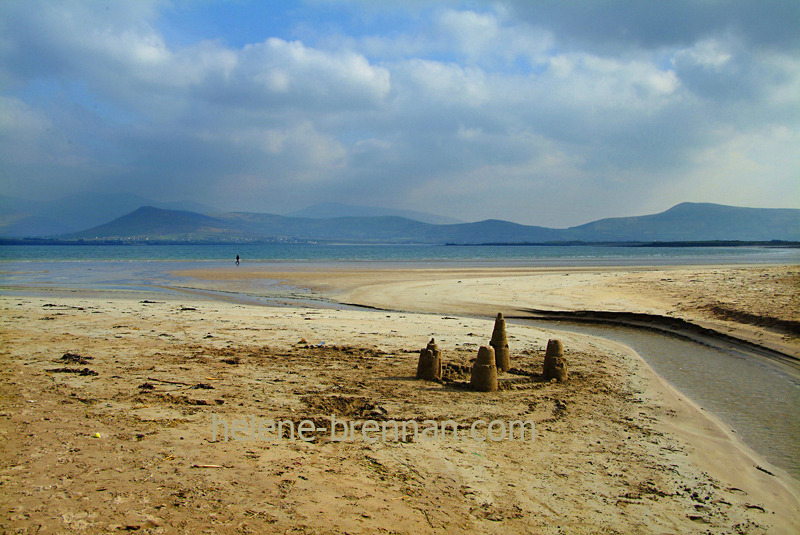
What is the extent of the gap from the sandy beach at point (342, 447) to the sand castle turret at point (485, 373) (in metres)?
0.30

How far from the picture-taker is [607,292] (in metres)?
23.9

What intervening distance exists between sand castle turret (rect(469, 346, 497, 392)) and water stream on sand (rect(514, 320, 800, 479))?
133 inches

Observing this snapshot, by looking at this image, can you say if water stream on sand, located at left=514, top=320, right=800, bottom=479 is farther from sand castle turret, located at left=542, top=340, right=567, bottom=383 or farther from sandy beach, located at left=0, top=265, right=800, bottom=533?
sand castle turret, located at left=542, top=340, right=567, bottom=383

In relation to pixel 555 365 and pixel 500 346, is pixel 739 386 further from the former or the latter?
pixel 500 346

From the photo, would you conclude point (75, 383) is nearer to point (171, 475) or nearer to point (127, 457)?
point (127, 457)

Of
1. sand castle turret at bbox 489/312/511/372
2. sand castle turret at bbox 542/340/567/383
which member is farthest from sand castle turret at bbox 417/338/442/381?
sand castle turret at bbox 542/340/567/383

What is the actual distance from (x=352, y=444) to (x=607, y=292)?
20978 mm

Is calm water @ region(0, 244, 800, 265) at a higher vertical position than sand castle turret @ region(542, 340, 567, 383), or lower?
higher

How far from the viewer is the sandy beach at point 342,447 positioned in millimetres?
4086

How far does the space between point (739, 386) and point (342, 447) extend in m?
8.05

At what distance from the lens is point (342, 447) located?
5547 mm

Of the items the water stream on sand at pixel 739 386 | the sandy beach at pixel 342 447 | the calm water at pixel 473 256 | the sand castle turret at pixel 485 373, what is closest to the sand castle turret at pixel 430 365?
the sandy beach at pixel 342 447

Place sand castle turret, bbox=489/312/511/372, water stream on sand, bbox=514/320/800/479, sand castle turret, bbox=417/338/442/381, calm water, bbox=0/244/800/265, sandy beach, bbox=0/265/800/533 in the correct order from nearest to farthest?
sandy beach, bbox=0/265/800/533, water stream on sand, bbox=514/320/800/479, sand castle turret, bbox=417/338/442/381, sand castle turret, bbox=489/312/511/372, calm water, bbox=0/244/800/265

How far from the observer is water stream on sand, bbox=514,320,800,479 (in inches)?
267
